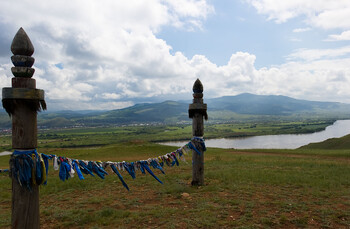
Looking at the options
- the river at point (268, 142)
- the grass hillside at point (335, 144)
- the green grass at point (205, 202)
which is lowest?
the river at point (268, 142)

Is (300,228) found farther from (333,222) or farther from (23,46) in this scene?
(23,46)

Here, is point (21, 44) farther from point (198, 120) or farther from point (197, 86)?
point (198, 120)

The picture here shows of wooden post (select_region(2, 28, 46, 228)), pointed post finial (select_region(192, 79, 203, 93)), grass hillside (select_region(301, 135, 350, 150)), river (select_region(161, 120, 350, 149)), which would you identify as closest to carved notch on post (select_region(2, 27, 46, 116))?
wooden post (select_region(2, 28, 46, 228))

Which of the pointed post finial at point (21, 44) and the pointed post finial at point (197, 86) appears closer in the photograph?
the pointed post finial at point (21, 44)

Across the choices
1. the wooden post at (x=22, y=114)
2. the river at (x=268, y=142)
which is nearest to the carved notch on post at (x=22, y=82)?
the wooden post at (x=22, y=114)

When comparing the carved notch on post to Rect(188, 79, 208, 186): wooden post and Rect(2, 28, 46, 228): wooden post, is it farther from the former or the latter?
Rect(188, 79, 208, 186): wooden post

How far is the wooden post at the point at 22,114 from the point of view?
4457 mm

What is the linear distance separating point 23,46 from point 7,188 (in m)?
11.1

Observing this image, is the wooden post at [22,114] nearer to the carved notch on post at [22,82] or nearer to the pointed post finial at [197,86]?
the carved notch on post at [22,82]

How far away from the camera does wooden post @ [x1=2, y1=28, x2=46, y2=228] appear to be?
4457 millimetres

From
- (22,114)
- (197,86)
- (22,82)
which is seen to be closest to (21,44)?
(22,82)

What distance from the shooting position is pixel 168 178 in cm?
1280

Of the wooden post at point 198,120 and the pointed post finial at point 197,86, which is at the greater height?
the pointed post finial at point 197,86

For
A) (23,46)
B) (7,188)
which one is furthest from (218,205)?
(7,188)
